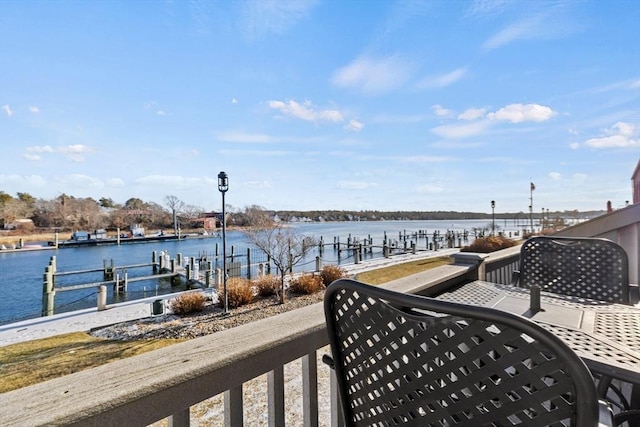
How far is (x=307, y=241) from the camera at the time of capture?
11.6m

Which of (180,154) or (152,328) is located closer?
(152,328)

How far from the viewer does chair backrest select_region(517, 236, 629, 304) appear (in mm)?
1560

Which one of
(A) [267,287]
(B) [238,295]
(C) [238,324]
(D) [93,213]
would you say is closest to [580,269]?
(C) [238,324]

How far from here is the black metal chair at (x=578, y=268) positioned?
1.56 metres

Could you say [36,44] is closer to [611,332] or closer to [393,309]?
[393,309]

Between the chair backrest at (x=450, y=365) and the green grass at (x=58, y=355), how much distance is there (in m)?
5.60

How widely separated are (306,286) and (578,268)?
7.68m

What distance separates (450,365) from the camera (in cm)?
52

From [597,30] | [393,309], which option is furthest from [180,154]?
[393,309]

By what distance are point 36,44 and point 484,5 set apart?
643cm

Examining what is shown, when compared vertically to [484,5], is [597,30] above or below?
below

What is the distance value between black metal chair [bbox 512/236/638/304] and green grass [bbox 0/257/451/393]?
19.0 feet

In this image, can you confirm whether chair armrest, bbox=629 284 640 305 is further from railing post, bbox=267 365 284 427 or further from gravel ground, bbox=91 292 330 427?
railing post, bbox=267 365 284 427

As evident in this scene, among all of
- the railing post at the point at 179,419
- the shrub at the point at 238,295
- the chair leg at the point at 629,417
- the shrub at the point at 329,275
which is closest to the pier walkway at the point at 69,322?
the shrub at the point at 238,295
